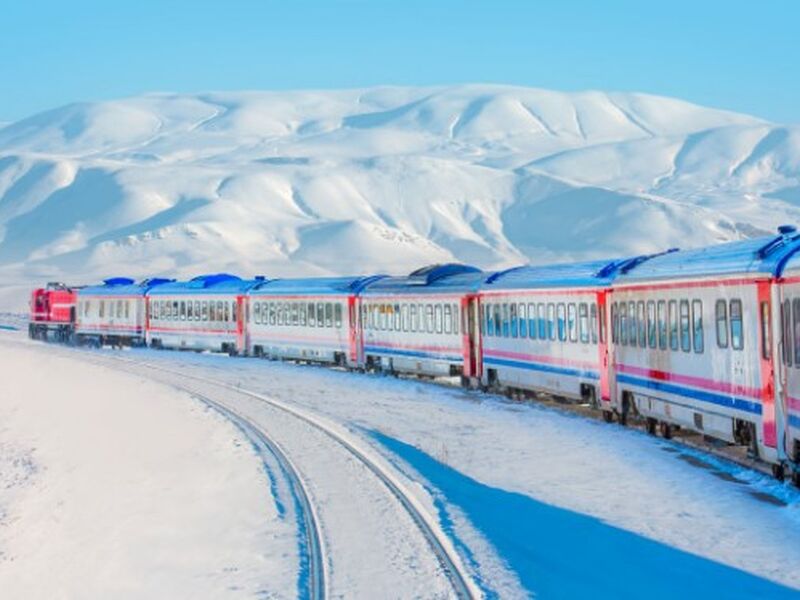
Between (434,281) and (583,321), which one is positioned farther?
(434,281)

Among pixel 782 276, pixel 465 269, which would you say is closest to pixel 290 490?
pixel 782 276

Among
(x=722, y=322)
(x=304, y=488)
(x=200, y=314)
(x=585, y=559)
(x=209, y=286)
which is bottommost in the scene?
(x=585, y=559)

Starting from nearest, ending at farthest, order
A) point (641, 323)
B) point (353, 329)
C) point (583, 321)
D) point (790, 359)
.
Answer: point (790, 359) < point (641, 323) < point (583, 321) < point (353, 329)

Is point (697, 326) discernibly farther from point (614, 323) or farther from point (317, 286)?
point (317, 286)

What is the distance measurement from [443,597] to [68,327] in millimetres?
68585

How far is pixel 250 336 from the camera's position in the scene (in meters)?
56.6

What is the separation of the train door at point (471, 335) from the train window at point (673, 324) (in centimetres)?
1381

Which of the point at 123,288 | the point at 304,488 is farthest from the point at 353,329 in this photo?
the point at 304,488

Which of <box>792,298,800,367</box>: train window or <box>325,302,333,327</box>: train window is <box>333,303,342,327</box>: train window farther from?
<box>792,298,800,367</box>: train window

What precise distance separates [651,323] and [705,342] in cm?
322

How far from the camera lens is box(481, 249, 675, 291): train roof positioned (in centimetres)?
2748

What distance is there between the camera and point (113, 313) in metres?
70.6

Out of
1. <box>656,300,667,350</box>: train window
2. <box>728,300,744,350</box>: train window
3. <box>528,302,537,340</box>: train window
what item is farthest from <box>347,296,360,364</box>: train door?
<box>728,300,744,350</box>: train window

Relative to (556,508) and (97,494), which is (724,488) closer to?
(556,508)
